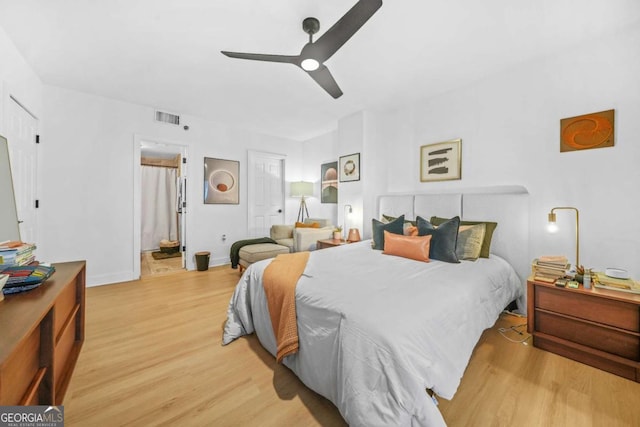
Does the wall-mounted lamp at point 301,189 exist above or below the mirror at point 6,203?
above

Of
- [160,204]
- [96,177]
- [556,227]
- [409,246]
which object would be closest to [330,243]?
[409,246]

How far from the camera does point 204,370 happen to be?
5.74 feet

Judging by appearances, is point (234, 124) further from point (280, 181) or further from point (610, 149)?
point (610, 149)

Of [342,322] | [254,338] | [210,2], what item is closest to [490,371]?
[342,322]

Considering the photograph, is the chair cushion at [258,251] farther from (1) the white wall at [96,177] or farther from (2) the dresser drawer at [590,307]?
(2) the dresser drawer at [590,307]

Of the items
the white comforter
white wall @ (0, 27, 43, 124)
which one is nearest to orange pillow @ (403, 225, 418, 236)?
the white comforter

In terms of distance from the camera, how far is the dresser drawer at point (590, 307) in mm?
1654

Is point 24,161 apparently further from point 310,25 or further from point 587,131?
point 587,131

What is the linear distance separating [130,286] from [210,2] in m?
3.53

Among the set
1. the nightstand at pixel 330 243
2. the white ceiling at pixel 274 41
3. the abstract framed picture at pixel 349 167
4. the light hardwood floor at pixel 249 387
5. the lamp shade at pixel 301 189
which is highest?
the white ceiling at pixel 274 41

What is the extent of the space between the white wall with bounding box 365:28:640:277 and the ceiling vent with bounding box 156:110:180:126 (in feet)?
13.1

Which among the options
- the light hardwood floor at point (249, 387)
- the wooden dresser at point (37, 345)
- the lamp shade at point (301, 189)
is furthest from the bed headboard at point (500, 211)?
the wooden dresser at point (37, 345)

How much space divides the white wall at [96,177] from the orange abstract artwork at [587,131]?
4.81m

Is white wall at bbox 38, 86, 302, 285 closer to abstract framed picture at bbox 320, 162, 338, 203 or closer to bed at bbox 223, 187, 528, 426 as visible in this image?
abstract framed picture at bbox 320, 162, 338, 203
